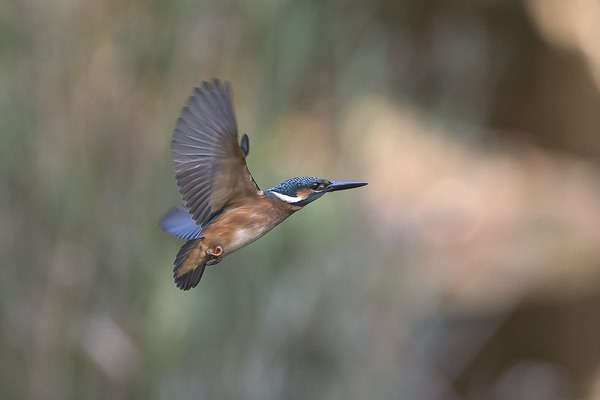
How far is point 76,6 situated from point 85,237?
266 millimetres

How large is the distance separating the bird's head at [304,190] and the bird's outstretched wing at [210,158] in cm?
1

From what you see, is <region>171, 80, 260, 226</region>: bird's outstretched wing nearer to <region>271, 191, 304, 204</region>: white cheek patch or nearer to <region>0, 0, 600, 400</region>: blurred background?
<region>271, 191, 304, 204</region>: white cheek patch

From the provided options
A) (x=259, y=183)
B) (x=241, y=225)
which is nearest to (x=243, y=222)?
(x=241, y=225)

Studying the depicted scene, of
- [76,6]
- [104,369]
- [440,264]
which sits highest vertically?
[76,6]

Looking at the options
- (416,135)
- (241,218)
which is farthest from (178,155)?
(416,135)

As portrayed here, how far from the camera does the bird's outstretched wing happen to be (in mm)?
305

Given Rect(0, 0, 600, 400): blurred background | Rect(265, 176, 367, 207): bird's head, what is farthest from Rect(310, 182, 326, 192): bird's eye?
Rect(0, 0, 600, 400): blurred background

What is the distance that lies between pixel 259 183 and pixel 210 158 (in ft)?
2.09

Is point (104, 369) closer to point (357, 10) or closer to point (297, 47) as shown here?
point (297, 47)

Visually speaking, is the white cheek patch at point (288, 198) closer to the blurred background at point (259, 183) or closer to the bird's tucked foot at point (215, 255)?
the bird's tucked foot at point (215, 255)

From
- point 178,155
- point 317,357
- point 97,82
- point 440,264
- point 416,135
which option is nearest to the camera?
point 178,155

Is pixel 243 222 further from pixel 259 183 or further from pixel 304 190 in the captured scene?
pixel 259 183

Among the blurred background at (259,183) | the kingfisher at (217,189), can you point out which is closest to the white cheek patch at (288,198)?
the kingfisher at (217,189)

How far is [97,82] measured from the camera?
964mm
